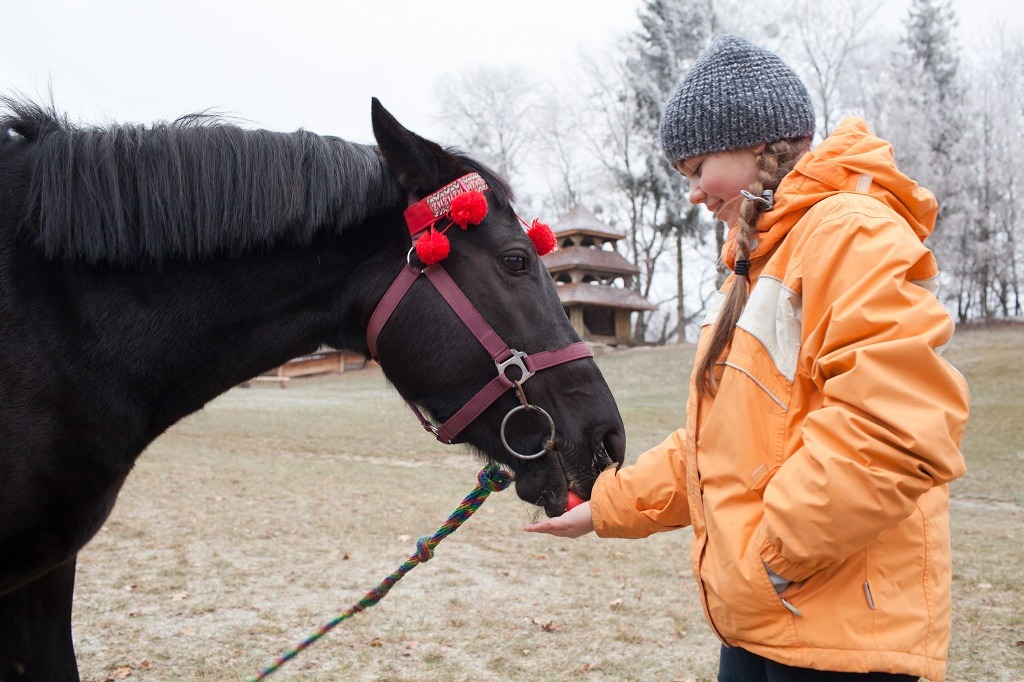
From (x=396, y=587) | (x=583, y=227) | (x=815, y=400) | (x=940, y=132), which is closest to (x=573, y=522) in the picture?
(x=815, y=400)

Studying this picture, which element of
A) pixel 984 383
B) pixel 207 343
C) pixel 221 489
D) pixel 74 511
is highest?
pixel 207 343

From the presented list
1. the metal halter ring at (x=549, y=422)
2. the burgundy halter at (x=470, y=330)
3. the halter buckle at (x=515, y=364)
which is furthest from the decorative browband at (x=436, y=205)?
the metal halter ring at (x=549, y=422)

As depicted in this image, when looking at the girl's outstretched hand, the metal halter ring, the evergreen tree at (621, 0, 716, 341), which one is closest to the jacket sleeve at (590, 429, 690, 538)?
the girl's outstretched hand

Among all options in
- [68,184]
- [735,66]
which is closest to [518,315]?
[735,66]

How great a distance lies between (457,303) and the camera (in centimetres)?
212

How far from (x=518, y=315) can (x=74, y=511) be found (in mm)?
1314

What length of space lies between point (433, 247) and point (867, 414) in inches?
47.7

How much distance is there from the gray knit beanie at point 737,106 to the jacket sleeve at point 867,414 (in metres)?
0.40

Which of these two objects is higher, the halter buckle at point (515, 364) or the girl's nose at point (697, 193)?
the girl's nose at point (697, 193)

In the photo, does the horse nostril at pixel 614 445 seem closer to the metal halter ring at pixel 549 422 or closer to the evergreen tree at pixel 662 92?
the metal halter ring at pixel 549 422

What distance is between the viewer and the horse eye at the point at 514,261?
215cm

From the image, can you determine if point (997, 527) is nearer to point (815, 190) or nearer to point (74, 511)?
point (815, 190)

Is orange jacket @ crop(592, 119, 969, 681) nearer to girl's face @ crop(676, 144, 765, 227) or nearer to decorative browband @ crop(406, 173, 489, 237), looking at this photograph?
girl's face @ crop(676, 144, 765, 227)

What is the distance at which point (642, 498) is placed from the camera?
207cm
